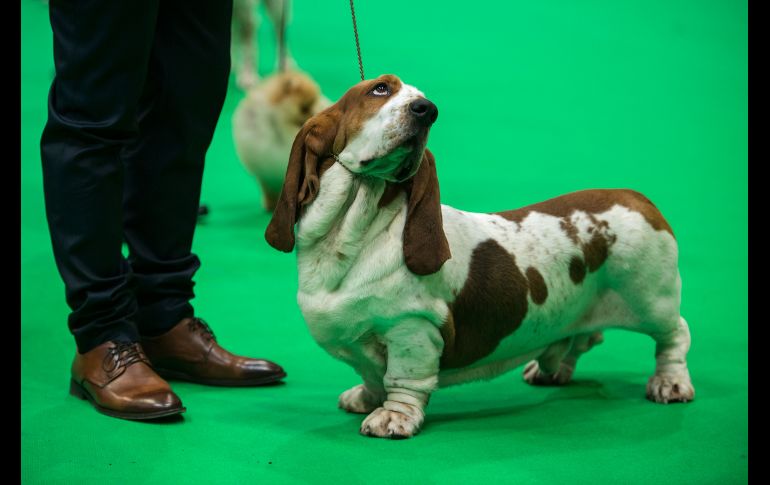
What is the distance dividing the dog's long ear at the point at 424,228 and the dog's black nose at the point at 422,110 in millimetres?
172

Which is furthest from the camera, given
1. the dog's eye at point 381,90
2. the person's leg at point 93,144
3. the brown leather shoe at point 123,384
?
the brown leather shoe at point 123,384

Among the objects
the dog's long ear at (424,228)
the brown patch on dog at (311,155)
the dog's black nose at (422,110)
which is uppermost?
the dog's black nose at (422,110)

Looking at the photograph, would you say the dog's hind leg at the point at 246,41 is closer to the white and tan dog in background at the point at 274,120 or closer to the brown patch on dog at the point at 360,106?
the white and tan dog in background at the point at 274,120

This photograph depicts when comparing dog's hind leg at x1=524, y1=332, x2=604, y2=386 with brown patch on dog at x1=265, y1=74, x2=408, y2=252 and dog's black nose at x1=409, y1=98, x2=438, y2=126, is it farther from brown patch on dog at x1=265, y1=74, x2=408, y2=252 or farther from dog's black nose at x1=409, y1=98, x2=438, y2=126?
dog's black nose at x1=409, y1=98, x2=438, y2=126

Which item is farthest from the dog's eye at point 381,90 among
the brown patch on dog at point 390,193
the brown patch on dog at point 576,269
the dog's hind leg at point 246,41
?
the dog's hind leg at point 246,41

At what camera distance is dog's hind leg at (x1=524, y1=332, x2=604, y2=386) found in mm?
3086

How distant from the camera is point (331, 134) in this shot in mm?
2613

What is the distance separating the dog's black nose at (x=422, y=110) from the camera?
8.03 ft

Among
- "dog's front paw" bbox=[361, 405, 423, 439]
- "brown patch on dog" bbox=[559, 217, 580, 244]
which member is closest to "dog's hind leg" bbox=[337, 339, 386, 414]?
"dog's front paw" bbox=[361, 405, 423, 439]

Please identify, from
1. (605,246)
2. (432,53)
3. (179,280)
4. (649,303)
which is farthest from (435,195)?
(432,53)

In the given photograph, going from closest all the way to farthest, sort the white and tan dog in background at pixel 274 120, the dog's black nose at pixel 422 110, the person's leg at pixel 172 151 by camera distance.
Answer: the dog's black nose at pixel 422 110 < the person's leg at pixel 172 151 < the white and tan dog in background at pixel 274 120

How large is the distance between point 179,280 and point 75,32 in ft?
2.90

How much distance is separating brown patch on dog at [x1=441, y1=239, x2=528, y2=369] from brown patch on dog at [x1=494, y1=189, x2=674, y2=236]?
199 mm

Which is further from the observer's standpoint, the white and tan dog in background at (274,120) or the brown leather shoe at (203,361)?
the white and tan dog in background at (274,120)
